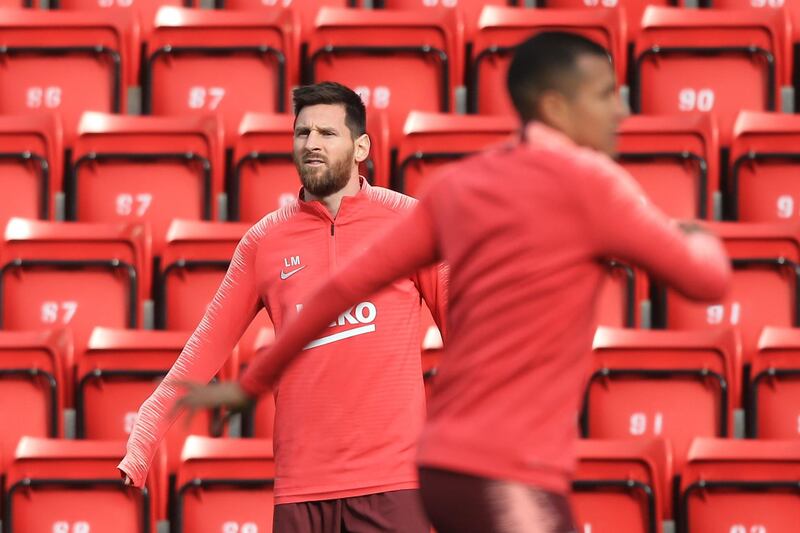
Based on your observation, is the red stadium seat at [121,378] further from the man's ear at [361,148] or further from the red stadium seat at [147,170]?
the man's ear at [361,148]

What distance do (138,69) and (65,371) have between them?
56.5 inches

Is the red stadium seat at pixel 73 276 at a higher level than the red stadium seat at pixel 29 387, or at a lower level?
higher

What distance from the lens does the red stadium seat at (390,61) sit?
4.67m

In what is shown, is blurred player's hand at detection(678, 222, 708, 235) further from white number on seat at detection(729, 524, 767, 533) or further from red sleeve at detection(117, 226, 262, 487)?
white number on seat at detection(729, 524, 767, 533)

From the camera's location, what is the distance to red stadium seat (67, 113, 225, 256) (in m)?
4.37

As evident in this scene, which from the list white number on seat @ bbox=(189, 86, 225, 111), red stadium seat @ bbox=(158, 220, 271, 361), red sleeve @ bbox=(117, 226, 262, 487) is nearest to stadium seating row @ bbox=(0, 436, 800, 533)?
red stadium seat @ bbox=(158, 220, 271, 361)

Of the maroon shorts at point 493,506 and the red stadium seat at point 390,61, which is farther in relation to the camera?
the red stadium seat at point 390,61

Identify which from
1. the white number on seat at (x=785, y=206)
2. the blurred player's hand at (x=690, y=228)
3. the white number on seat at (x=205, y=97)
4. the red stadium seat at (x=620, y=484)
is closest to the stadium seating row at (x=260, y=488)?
the red stadium seat at (x=620, y=484)

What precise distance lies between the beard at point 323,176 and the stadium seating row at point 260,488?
38.3 inches

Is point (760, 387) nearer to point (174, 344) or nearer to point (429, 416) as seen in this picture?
point (174, 344)

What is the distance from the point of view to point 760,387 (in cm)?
375

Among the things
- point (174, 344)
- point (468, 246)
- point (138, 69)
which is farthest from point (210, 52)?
point (468, 246)

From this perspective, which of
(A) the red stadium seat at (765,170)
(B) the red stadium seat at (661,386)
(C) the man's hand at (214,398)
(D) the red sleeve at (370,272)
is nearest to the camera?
(D) the red sleeve at (370,272)

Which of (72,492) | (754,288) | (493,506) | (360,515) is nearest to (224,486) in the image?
(72,492)
